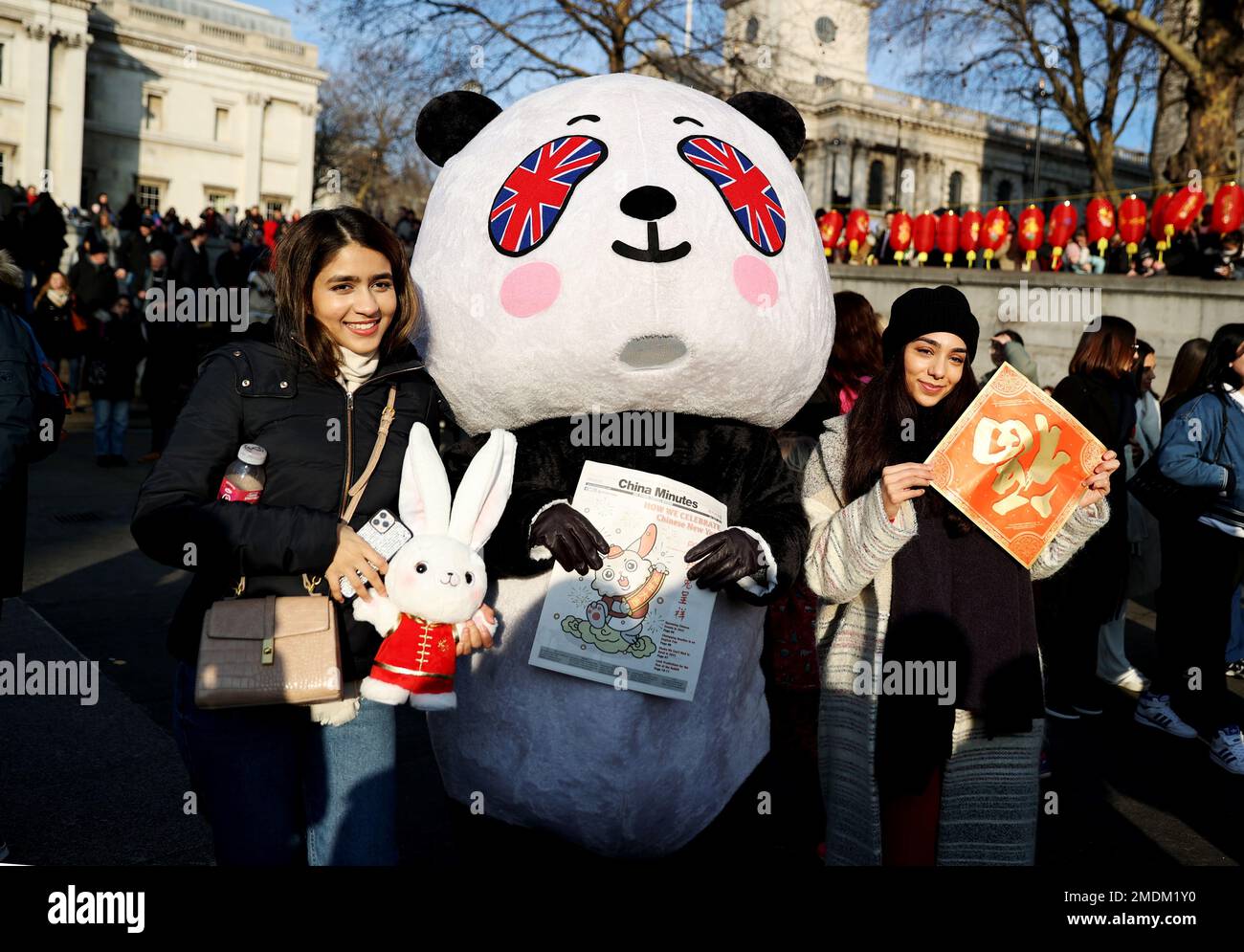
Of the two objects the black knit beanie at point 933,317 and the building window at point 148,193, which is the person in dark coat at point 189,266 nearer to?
the black knit beanie at point 933,317

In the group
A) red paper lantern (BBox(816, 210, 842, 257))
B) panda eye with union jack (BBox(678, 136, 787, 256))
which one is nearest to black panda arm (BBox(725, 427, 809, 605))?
panda eye with union jack (BBox(678, 136, 787, 256))

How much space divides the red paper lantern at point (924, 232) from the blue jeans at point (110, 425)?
1266 centimetres

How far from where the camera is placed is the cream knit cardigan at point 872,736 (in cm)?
286

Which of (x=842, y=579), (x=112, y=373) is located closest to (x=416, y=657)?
(x=842, y=579)

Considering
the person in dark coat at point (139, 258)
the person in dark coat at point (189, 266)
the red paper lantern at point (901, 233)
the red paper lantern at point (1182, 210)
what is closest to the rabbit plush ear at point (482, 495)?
the person in dark coat at point (189, 266)

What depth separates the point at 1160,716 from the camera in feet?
18.2

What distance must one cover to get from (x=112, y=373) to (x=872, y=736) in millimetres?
10435

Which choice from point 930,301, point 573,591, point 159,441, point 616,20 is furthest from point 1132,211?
point 573,591

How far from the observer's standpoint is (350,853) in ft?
8.40

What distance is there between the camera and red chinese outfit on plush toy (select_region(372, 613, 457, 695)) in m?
2.39

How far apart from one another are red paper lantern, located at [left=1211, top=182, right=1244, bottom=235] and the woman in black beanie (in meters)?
12.6

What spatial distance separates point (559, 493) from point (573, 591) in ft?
0.87

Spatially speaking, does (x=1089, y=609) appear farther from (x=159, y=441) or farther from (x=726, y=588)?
(x=159, y=441)

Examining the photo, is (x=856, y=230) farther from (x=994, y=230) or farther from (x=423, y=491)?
(x=423, y=491)
